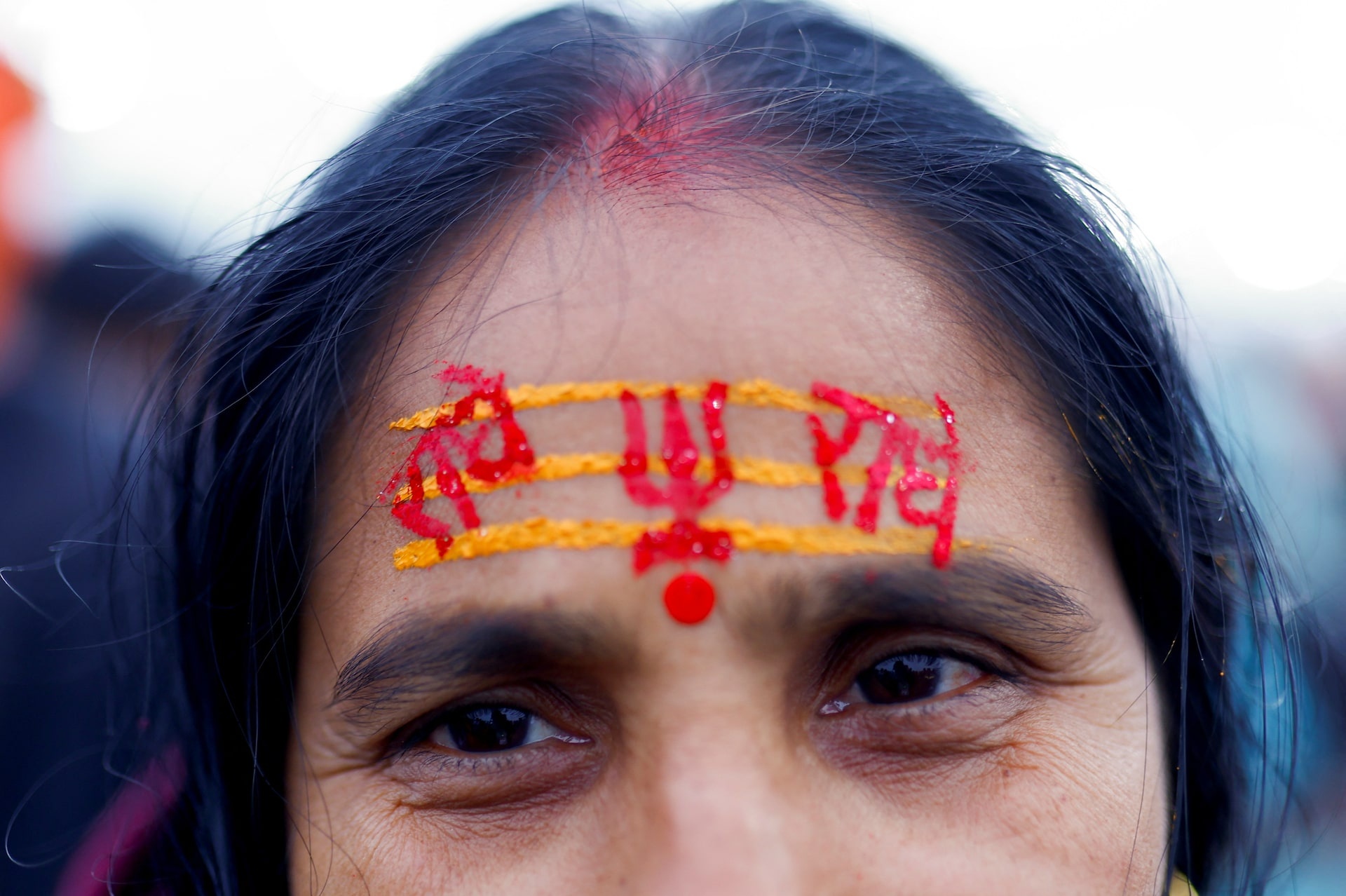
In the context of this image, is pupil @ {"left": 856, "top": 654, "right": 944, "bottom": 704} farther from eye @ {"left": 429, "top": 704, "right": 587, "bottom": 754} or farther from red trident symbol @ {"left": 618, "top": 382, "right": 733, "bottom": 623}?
eye @ {"left": 429, "top": 704, "right": 587, "bottom": 754}

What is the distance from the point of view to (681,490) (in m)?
1.05

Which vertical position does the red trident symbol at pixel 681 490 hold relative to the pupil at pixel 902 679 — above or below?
above

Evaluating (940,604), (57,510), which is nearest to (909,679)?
Result: (940,604)

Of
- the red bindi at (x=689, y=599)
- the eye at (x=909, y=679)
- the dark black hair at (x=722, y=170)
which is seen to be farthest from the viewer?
the dark black hair at (x=722, y=170)

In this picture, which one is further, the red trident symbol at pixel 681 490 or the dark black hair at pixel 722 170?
the dark black hair at pixel 722 170

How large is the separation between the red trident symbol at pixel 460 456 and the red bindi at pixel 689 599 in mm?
216

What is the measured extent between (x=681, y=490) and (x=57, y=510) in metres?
2.30

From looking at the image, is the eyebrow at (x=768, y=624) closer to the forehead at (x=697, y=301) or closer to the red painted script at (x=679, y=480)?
the red painted script at (x=679, y=480)

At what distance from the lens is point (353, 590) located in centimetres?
118

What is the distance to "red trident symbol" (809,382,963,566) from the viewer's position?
3.48 ft

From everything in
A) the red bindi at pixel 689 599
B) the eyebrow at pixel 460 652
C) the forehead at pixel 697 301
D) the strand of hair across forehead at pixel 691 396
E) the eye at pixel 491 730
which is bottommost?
Result: the eye at pixel 491 730

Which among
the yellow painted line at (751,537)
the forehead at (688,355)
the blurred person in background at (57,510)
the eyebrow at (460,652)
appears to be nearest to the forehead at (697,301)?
the forehead at (688,355)

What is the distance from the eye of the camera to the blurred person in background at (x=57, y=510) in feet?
7.22

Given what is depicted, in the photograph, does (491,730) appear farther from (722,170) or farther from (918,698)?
(722,170)
